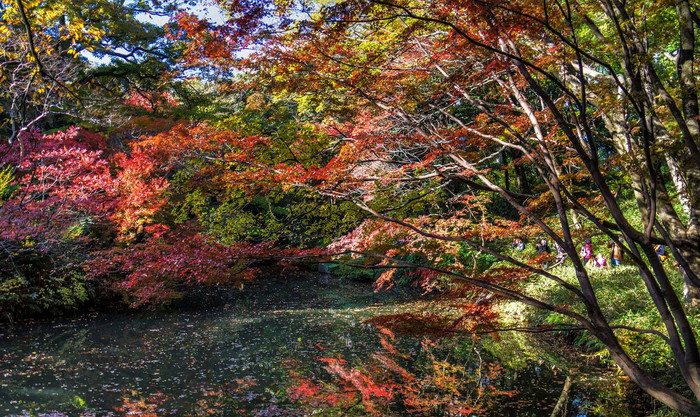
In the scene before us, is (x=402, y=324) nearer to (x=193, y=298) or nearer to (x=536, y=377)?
(x=536, y=377)

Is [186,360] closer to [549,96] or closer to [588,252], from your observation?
[549,96]

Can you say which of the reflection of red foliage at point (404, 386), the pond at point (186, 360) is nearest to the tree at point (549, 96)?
the reflection of red foliage at point (404, 386)

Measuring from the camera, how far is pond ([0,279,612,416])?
16.9 ft

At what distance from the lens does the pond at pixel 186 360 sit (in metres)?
5.14

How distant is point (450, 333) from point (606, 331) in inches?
42.4

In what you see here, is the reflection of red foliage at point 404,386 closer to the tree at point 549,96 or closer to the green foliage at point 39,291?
the tree at point 549,96

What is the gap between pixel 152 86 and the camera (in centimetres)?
1397

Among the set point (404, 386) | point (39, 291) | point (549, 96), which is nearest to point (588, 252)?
point (404, 386)

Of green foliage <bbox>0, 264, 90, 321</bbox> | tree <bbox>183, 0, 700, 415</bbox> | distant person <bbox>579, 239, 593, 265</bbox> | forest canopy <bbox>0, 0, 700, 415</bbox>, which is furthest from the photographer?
distant person <bbox>579, 239, 593, 265</bbox>

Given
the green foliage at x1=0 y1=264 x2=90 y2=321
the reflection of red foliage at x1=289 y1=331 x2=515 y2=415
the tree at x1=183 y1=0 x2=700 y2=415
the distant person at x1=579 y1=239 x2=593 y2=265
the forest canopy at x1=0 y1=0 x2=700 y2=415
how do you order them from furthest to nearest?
Result: the distant person at x1=579 y1=239 x2=593 y2=265
the green foliage at x1=0 y1=264 x2=90 y2=321
the reflection of red foliage at x1=289 y1=331 x2=515 y2=415
the forest canopy at x1=0 y1=0 x2=700 y2=415
the tree at x1=183 y1=0 x2=700 y2=415

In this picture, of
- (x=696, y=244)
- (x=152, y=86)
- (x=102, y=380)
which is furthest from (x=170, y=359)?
(x=152, y=86)

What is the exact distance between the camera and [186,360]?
7066 millimetres

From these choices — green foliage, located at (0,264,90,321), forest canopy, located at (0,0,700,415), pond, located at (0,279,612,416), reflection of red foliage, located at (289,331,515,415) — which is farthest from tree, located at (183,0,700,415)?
green foliage, located at (0,264,90,321)

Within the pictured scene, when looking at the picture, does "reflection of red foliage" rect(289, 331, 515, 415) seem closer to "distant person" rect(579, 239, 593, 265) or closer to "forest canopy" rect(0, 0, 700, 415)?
"forest canopy" rect(0, 0, 700, 415)
